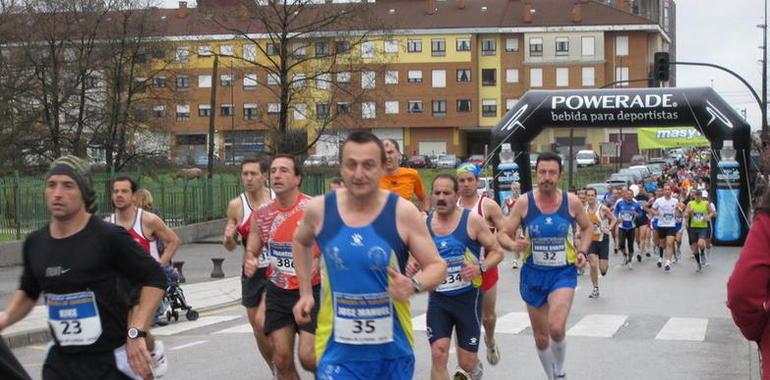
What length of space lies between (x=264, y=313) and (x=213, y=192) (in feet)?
90.4

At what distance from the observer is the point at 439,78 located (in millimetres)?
87875

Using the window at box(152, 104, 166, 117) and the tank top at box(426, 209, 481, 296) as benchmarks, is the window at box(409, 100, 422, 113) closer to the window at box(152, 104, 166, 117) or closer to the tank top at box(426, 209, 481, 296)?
the window at box(152, 104, 166, 117)

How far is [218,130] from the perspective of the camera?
86125 millimetres

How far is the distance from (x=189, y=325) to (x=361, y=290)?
1039cm

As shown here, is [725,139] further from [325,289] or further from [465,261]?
[325,289]

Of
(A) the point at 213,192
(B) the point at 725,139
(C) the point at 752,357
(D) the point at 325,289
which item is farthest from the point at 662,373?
(A) the point at 213,192

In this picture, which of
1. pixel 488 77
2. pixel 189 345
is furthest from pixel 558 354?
pixel 488 77

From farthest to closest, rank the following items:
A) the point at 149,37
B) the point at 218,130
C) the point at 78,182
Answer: the point at 218,130 < the point at 149,37 < the point at 78,182

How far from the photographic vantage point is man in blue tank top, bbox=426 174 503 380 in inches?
349

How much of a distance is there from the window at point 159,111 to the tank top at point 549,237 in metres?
33.3

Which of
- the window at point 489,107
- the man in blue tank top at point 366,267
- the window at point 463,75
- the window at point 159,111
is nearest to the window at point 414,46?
the window at point 463,75

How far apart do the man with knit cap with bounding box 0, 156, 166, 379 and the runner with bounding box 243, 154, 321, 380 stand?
2637 millimetres

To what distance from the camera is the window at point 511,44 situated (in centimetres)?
8738

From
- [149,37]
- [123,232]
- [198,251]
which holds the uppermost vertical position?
[149,37]
